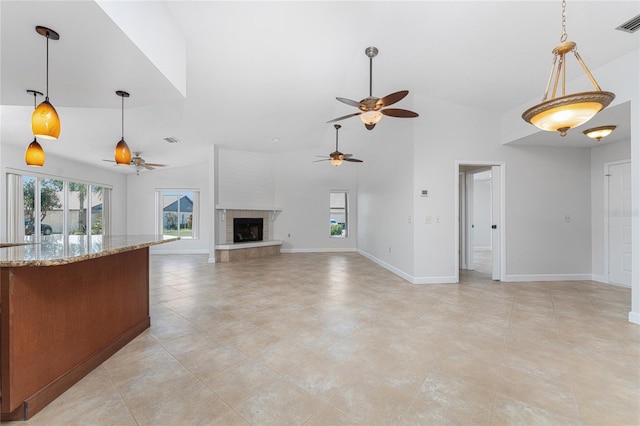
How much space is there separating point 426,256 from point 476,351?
8.19 ft

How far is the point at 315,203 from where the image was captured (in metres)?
9.23

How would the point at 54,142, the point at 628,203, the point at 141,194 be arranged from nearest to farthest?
the point at 628,203 < the point at 54,142 < the point at 141,194

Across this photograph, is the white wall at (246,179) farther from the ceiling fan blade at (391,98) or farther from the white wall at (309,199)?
the ceiling fan blade at (391,98)

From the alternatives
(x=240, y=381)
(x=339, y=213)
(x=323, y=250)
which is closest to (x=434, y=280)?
(x=240, y=381)

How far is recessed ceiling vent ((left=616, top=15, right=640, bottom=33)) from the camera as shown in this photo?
270 centimetres

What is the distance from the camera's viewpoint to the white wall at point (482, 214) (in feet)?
32.0

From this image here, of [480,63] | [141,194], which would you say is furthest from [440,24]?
[141,194]

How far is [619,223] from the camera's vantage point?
4.82 m

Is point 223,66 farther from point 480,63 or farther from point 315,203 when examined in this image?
point 315,203

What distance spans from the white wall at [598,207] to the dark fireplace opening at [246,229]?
7755 mm

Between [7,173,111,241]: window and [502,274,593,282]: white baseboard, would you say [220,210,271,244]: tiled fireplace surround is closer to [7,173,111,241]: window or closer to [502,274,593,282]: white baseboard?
[7,173,111,241]: window

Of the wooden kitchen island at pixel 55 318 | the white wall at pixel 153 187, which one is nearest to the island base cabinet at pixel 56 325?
the wooden kitchen island at pixel 55 318

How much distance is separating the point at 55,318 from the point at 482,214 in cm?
1098

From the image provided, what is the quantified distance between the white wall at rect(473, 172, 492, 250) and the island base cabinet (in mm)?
10170
